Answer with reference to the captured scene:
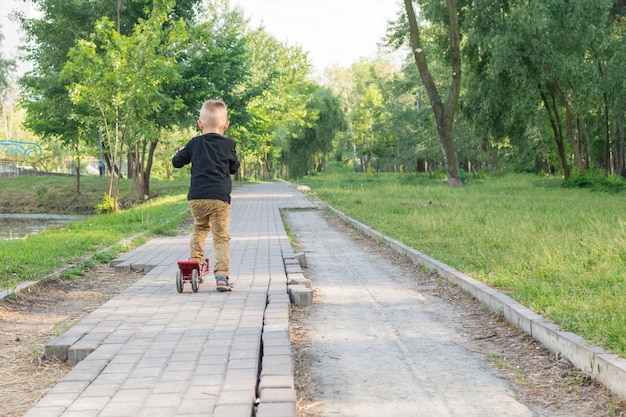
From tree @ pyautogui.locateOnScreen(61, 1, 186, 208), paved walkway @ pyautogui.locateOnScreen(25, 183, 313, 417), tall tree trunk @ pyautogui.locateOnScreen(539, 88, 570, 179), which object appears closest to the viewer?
paved walkway @ pyautogui.locateOnScreen(25, 183, 313, 417)

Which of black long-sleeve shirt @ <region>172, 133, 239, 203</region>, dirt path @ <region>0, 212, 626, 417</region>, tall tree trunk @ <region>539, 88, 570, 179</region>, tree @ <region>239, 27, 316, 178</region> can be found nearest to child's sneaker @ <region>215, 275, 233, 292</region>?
black long-sleeve shirt @ <region>172, 133, 239, 203</region>

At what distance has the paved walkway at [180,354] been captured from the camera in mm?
3754

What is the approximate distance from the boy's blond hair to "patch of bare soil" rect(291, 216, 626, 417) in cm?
211

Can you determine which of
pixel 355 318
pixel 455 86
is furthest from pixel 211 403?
pixel 455 86

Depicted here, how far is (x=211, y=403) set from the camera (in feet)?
12.3

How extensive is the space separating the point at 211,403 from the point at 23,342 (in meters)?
2.63

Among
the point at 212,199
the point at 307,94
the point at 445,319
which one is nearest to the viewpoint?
the point at 445,319

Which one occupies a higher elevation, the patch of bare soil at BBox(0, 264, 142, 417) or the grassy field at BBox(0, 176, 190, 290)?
the grassy field at BBox(0, 176, 190, 290)

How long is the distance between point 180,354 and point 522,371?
2371 mm

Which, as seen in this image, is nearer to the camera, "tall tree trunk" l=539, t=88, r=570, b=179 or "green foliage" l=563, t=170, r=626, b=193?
"green foliage" l=563, t=170, r=626, b=193

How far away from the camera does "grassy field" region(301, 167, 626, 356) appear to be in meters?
5.70

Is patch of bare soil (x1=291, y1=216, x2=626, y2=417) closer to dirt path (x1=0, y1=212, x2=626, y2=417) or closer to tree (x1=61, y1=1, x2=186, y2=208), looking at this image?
dirt path (x1=0, y1=212, x2=626, y2=417)

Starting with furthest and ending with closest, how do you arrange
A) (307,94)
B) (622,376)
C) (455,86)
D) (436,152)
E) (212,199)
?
(307,94)
(436,152)
(455,86)
(212,199)
(622,376)

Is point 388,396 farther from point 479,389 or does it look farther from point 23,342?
point 23,342
